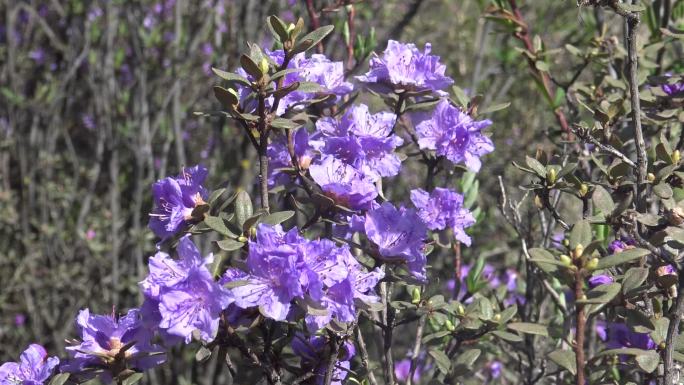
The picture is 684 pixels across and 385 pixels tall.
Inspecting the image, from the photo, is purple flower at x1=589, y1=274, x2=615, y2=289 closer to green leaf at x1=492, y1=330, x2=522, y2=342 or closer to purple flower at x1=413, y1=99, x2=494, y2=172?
green leaf at x1=492, y1=330, x2=522, y2=342

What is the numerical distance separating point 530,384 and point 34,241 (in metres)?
3.68

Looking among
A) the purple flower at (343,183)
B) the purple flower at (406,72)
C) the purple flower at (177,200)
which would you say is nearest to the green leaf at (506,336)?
the purple flower at (343,183)

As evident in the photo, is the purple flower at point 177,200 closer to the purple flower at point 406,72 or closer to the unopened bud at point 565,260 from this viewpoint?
the purple flower at point 406,72

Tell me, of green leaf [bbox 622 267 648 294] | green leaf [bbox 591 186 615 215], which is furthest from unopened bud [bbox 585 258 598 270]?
green leaf [bbox 591 186 615 215]

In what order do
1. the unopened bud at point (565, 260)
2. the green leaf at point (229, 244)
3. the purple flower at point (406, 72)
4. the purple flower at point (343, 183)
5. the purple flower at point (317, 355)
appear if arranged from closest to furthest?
1. the unopened bud at point (565, 260)
2. the green leaf at point (229, 244)
3. the purple flower at point (343, 183)
4. the purple flower at point (317, 355)
5. the purple flower at point (406, 72)

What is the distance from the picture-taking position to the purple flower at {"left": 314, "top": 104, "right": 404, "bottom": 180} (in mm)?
1635

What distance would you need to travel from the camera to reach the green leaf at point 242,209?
1.52 metres

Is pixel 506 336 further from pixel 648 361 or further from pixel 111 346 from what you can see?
pixel 111 346

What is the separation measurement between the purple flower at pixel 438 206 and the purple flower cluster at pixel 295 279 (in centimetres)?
42

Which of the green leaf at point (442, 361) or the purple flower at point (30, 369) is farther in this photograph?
the green leaf at point (442, 361)

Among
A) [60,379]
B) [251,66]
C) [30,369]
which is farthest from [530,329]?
[30,369]

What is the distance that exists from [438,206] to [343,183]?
0.36m

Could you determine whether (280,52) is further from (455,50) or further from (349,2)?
(455,50)

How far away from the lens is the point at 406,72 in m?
1.79
